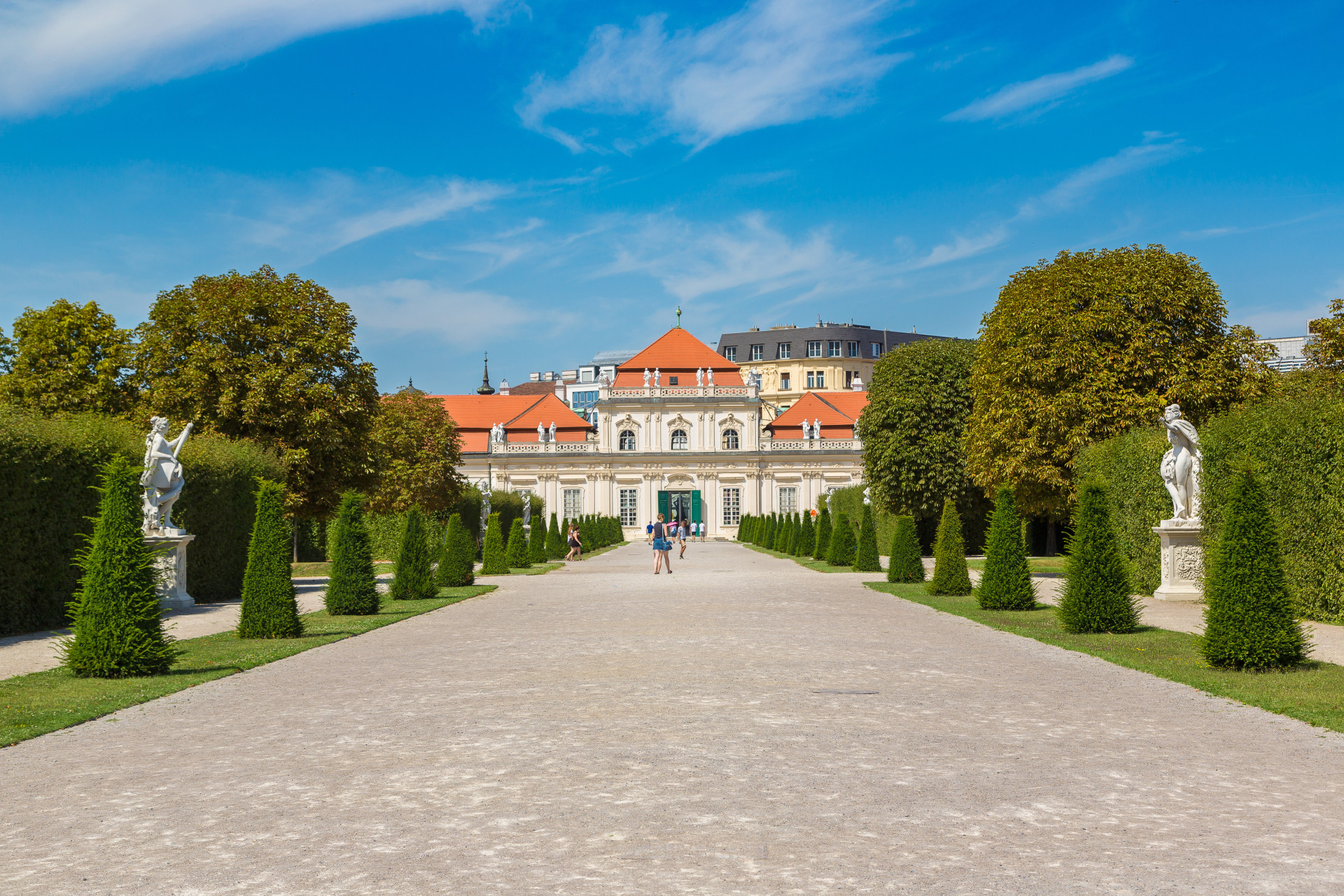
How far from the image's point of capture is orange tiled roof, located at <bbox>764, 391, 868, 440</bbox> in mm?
83875

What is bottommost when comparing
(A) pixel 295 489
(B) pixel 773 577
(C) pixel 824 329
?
(B) pixel 773 577

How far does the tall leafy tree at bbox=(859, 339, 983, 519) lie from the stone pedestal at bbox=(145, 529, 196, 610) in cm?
2631

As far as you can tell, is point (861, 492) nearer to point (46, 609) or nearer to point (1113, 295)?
point (1113, 295)

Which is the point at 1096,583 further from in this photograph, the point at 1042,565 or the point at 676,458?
the point at 676,458

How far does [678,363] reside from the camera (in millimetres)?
83188

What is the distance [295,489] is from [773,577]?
11636 millimetres

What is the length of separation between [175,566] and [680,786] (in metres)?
15.7

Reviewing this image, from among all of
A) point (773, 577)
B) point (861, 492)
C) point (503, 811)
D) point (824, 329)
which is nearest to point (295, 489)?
point (773, 577)

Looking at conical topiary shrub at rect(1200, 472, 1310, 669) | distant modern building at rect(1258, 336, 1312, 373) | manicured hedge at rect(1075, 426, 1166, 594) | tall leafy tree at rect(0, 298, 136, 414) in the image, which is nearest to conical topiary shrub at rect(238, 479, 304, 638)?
conical topiary shrub at rect(1200, 472, 1310, 669)

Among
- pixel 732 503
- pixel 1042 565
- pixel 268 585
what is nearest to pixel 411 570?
pixel 268 585

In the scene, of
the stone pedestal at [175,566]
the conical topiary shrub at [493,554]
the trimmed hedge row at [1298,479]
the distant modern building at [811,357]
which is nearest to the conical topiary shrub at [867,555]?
the conical topiary shrub at [493,554]

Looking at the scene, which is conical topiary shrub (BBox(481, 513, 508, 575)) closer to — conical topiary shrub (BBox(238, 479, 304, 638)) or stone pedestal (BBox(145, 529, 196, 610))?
stone pedestal (BBox(145, 529, 196, 610))

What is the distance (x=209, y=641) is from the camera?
13.3 metres

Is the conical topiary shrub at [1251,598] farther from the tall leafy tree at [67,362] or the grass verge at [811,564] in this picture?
the tall leafy tree at [67,362]
